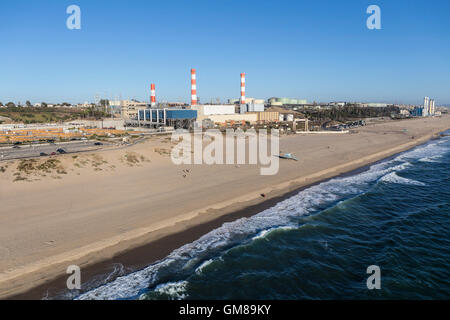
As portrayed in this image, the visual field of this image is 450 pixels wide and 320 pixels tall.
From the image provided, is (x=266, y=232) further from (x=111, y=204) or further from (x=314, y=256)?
(x=111, y=204)

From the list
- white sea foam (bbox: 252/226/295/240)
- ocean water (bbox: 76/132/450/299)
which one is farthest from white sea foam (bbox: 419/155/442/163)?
white sea foam (bbox: 252/226/295/240)

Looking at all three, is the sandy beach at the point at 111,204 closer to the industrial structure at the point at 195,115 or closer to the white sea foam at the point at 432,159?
the white sea foam at the point at 432,159

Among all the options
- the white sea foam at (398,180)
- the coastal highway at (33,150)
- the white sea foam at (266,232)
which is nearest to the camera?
the white sea foam at (266,232)

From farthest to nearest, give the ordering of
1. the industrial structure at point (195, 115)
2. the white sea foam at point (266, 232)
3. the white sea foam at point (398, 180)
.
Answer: the industrial structure at point (195, 115)
the white sea foam at point (398, 180)
the white sea foam at point (266, 232)

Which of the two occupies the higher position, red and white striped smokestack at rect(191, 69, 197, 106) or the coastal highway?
red and white striped smokestack at rect(191, 69, 197, 106)

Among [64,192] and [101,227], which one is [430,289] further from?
[64,192]

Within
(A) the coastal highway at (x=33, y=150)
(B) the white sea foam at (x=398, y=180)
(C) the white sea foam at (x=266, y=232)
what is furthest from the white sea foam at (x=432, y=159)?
(A) the coastal highway at (x=33, y=150)

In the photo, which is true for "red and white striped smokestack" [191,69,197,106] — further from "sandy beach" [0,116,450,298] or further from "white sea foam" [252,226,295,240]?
"white sea foam" [252,226,295,240]

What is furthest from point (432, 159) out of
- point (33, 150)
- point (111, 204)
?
point (33, 150)
